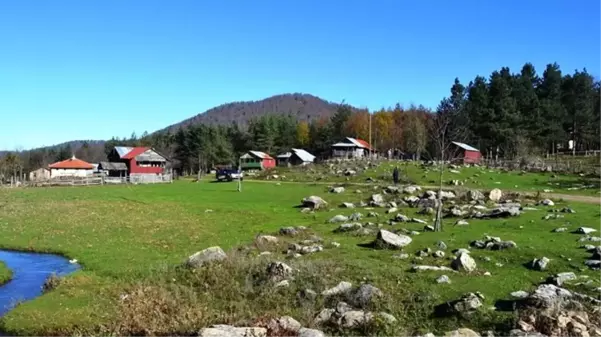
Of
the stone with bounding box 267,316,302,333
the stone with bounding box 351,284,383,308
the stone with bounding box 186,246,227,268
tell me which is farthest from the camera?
the stone with bounding box 186,246,227,268

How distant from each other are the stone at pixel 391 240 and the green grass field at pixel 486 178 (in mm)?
32713

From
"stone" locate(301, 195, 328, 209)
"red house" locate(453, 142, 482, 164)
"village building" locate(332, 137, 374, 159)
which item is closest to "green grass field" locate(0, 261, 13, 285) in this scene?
"stone" locate(301, 195, 328, 209)

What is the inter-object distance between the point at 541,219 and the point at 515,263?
1252 cm

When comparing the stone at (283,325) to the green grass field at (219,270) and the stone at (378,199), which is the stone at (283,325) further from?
the stone at (378,199)

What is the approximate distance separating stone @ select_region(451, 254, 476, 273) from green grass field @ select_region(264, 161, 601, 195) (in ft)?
119

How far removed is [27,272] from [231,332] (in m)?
16.2

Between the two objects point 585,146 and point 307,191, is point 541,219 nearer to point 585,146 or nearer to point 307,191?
point 307,191

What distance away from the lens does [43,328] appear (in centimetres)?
1730

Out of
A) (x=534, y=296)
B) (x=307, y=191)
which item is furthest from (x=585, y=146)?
(x=534, y=296)

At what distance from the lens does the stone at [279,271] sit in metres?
19.6

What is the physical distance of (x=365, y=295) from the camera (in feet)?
56.3

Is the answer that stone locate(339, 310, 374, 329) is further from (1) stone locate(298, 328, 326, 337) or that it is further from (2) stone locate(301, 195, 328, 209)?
(2) stone locate(301, 195, 328, 209)

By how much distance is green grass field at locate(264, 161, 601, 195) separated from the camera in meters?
56.6

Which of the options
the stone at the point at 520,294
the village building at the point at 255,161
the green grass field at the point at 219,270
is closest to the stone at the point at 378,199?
the green grass field at the point at 219,270
